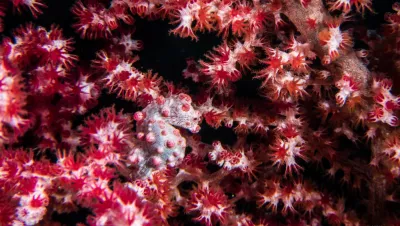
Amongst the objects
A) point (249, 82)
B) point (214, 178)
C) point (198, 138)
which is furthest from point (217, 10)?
point (214, 178)

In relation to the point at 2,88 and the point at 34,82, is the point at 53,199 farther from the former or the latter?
the point at 2,88

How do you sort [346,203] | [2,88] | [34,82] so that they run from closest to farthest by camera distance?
[2,88], [34,82], [346,203]

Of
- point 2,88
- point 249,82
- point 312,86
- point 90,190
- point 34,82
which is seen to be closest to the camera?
point 2,88

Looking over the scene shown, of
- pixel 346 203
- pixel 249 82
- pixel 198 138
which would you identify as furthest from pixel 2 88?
pixel 346 203

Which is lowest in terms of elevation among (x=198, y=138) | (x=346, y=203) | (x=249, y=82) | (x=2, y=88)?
(x=346, y=203)

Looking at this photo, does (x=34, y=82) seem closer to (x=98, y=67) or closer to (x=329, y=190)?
(x=98, y=67)

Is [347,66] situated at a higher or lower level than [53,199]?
higher

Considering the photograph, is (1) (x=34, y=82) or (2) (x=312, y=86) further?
(2) (x=312, y=86)
